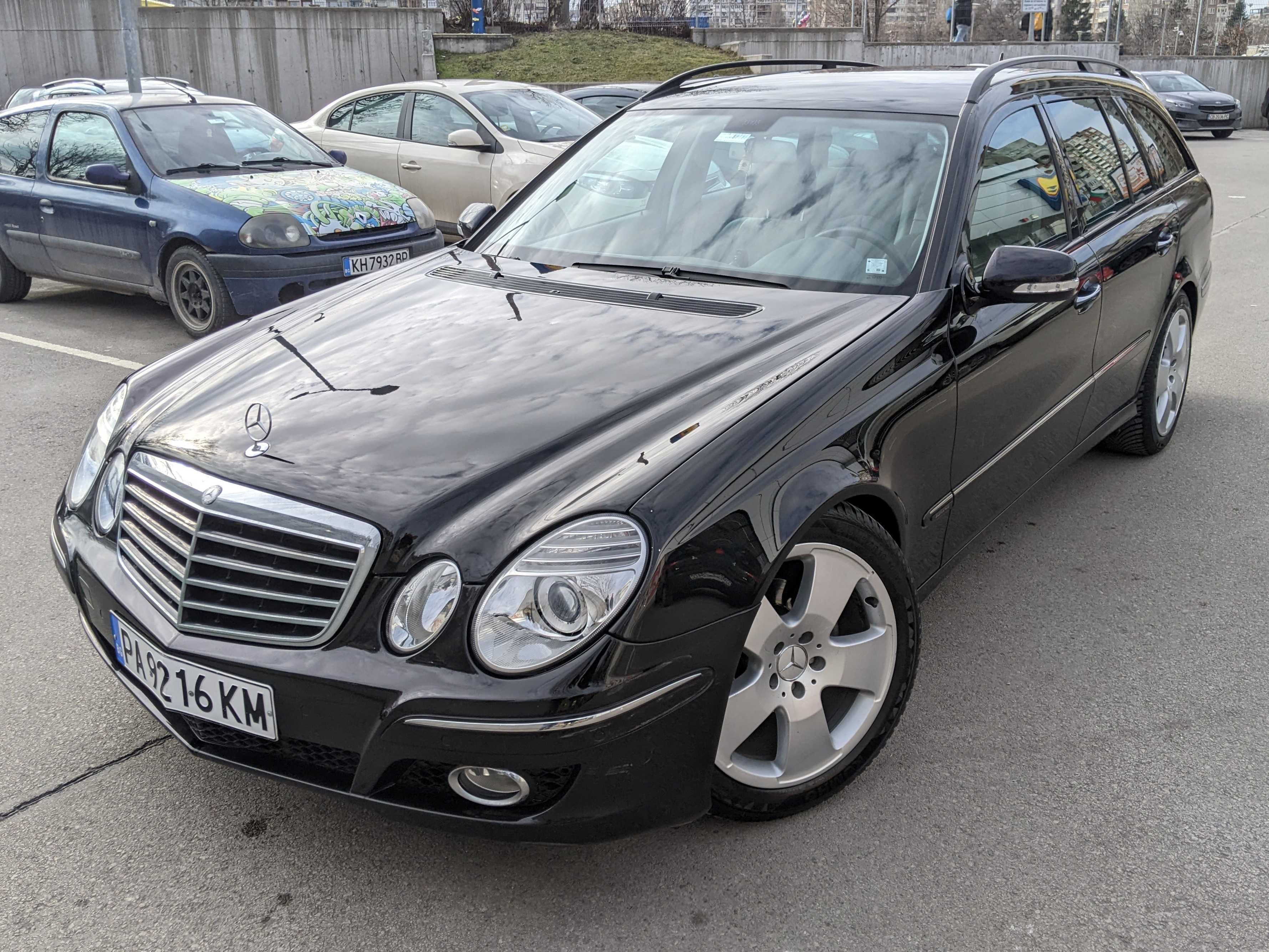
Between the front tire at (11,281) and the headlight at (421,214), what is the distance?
126 inches

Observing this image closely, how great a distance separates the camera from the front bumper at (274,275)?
22.2 ft

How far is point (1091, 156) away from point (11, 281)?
783 centimetres

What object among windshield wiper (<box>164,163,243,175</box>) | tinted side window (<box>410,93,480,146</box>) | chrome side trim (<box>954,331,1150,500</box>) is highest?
tinted side window (<box>410,93,480,146</box>)

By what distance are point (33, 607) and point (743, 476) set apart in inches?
100

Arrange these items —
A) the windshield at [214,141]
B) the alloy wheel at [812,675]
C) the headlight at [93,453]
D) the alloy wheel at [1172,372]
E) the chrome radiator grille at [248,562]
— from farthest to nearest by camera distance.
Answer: the windshield at [214,141] → the alloy wheel at [1172,372] → the headlight at [93,453] → the alloy wheel at [812,675] → the chrome radiator grille at [248,562]

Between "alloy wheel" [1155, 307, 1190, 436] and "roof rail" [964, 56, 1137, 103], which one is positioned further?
"alloy wheel" [1155, 307, 1190, 436]

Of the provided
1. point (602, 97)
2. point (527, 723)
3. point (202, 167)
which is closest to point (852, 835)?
point (527, 723)

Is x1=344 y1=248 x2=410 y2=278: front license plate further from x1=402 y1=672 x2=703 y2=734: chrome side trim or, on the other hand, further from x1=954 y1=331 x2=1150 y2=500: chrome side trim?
x1=402 y1=672 x2=703 y2=734: chrome side trim

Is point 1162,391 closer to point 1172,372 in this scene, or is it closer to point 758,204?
point 1172,372

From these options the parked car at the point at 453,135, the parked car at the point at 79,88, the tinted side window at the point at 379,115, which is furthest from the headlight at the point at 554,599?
the parked car at the point at 79,88

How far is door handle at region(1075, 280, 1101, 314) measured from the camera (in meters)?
3.67

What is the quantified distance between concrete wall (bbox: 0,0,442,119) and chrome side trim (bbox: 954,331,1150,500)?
72.2 ft

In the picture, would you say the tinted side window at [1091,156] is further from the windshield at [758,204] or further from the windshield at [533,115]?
the windshield at [533,115]

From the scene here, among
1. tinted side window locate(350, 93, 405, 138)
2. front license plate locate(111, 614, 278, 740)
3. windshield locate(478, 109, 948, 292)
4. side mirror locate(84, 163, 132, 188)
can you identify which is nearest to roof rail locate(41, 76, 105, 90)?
tinted side window locate(350, 93, 405, 138)
